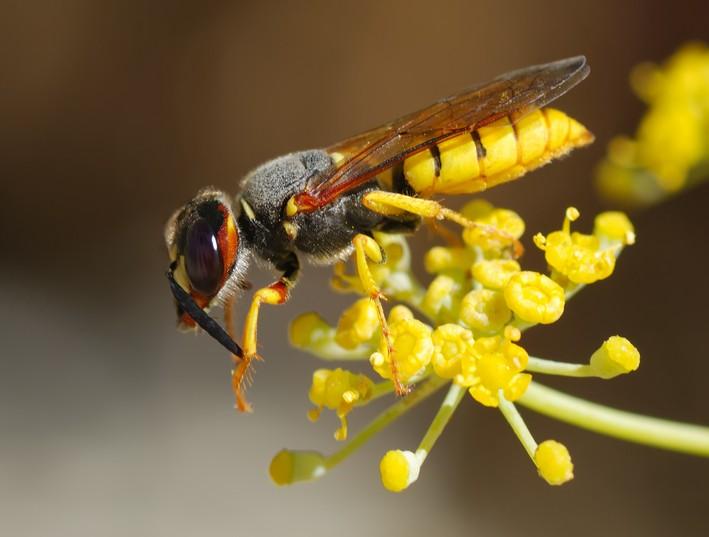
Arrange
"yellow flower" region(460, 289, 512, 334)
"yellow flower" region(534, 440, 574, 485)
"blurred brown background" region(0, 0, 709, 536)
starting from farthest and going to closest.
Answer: "blurred brown background" region(0, 0, 709, 536) < "yellow flower" region(460, 289, 512, 334) < "yellow flower" region(534, 440, 574, 485)

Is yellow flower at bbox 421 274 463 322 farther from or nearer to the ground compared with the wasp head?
nearer to the ground

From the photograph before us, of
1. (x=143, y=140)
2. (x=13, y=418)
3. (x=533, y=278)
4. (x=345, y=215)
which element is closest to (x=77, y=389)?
(x=13, y=418)

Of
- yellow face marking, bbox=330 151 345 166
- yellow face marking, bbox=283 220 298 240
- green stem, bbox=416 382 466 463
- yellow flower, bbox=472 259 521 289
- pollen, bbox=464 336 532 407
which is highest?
yellow face marking, bbox=330 151 345 166

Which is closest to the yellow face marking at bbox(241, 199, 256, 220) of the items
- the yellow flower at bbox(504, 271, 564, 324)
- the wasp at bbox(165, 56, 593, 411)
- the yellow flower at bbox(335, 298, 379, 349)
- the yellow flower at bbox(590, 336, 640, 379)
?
the wasp at bbox(165, 56, 593, 411)

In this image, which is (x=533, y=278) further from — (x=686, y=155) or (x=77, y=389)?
(x=77, y=389)

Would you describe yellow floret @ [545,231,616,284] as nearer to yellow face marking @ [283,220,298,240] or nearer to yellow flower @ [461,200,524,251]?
yellow flower @ [461,200,524,251]

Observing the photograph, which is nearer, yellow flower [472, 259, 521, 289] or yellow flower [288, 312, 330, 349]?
yellow flower [472, 259, 521, 289]

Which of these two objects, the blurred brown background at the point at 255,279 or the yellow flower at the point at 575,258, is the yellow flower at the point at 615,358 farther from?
the blurred brown background at the point at 255,279

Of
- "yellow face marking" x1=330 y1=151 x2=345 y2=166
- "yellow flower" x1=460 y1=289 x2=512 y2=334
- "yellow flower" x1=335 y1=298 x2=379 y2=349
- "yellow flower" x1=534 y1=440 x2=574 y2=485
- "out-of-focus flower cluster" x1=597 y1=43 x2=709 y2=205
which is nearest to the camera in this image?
"yellow flower" x1=534 y1=440 x2=574 y2=485
